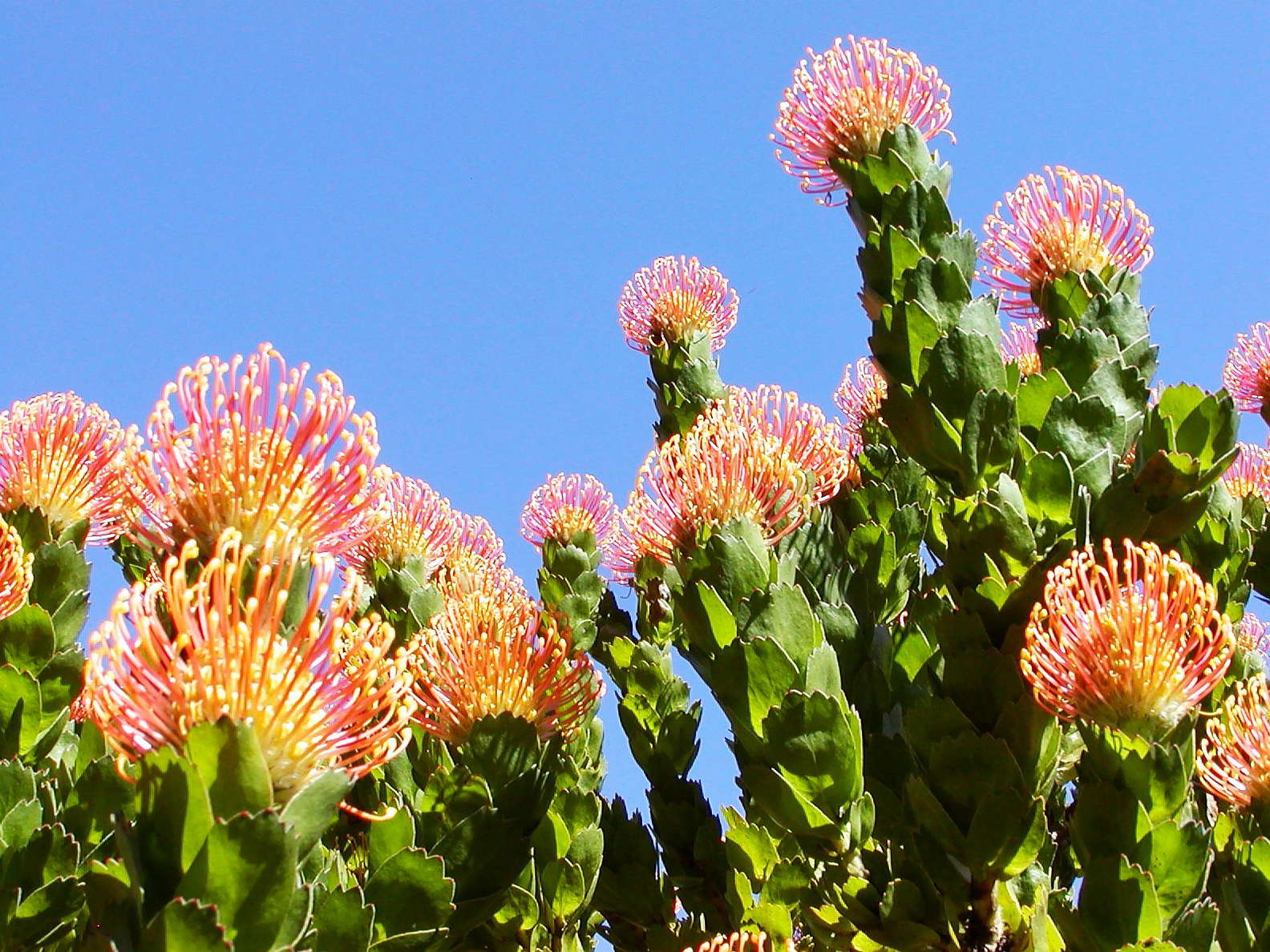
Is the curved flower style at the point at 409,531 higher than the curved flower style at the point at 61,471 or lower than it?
higher

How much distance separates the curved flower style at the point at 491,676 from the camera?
3605mm

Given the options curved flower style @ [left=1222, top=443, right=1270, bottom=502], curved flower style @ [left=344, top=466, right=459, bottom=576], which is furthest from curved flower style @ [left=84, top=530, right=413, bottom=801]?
curved flower style @ [left=1222, top=443, right=1270, bottom=502]

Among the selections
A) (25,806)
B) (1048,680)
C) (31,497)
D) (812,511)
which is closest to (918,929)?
(1048,680)

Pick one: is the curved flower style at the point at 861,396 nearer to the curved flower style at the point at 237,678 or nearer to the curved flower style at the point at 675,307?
the curved flower style at the point at 675,307

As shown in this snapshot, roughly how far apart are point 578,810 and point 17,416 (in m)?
2.10

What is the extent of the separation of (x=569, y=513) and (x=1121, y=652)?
3.52 metres

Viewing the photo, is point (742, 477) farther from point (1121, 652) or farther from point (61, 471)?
point (61, 471)

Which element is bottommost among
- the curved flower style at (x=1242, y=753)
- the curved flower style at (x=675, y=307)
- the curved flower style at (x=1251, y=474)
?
the curved flower style at (x=1242, y=753)

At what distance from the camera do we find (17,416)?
401 cm

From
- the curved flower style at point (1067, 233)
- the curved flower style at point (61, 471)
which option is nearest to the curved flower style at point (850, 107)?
the curved flower style at point (1067, 233)

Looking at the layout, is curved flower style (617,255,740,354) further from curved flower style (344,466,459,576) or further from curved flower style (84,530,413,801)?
curved flower style (84,530,413,801)

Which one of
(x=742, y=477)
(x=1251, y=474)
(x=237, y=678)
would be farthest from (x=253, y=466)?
(x=1251, y=474)

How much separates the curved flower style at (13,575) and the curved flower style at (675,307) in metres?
3.30

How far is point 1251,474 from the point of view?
5.64 metres
